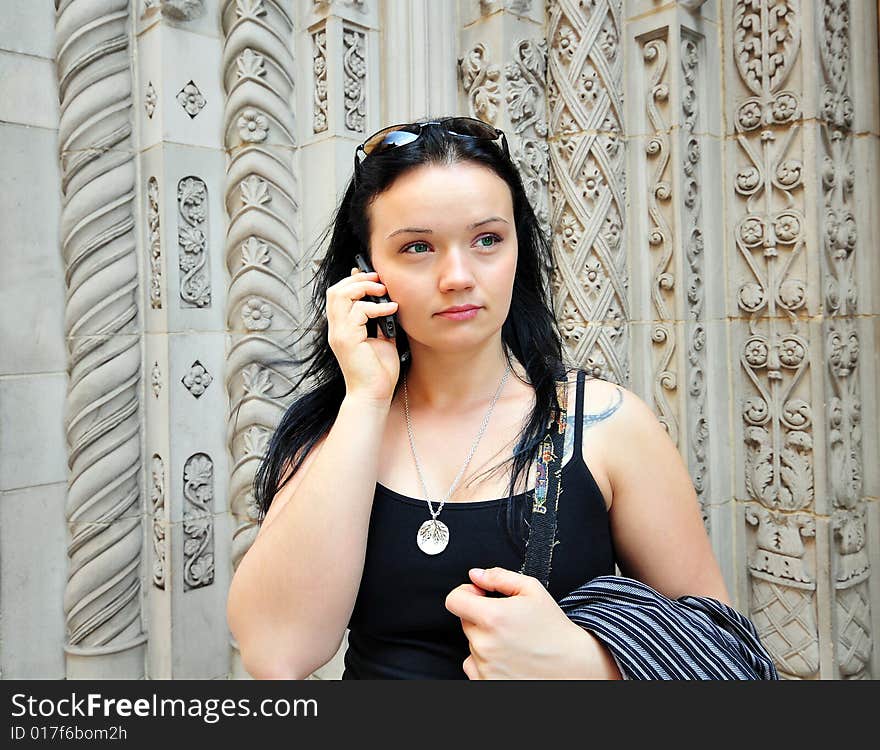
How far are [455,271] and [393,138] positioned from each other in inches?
8.8

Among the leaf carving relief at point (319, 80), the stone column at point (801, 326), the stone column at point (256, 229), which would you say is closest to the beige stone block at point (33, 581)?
the stone column at point (256, 229)

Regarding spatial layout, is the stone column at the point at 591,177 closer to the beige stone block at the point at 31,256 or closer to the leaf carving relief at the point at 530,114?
the leaf carving relief at the point at 530,114

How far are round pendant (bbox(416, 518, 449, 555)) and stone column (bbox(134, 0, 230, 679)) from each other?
1.31 m

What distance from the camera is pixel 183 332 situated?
6.65ft

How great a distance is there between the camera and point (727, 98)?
2.07m

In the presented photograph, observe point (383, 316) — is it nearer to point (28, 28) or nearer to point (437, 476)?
point (437, 476)

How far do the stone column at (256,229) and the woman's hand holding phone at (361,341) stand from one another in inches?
44.3

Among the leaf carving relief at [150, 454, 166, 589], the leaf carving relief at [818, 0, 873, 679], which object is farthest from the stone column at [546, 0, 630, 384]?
the leaf carving relief at [150, 454, 166, 589]

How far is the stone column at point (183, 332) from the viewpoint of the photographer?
1.99m

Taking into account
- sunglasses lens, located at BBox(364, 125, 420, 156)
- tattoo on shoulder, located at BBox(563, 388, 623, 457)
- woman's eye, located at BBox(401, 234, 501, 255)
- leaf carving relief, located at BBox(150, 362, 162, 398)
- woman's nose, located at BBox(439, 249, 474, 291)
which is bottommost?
tattoo on shoulder, located at BBox(563, 388, 623, 457)

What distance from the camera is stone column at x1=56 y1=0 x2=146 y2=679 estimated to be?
199 centimetres

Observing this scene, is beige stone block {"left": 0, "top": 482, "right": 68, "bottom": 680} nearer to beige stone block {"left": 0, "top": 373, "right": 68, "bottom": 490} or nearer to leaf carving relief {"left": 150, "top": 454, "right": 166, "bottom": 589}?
beige stone block {"left": 0, "top": 373, "right": 68, "bottom": 490}

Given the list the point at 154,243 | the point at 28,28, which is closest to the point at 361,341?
the point at 154,243

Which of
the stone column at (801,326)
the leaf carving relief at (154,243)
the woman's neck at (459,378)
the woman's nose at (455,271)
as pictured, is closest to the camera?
the woman's nose at (455,271)
